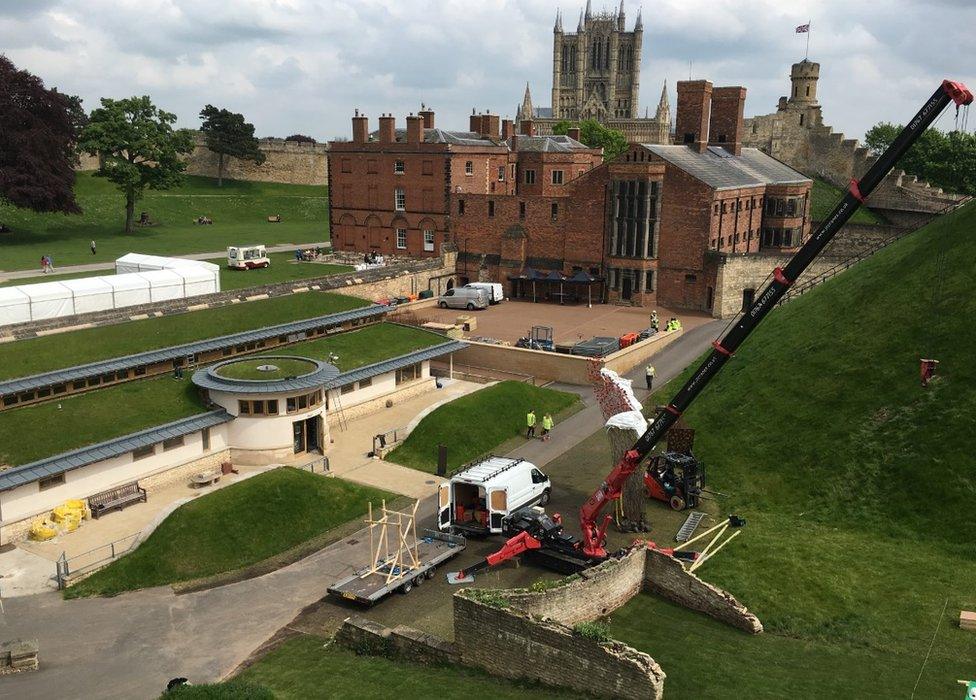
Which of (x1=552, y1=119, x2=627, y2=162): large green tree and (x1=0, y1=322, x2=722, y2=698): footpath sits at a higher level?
(x1=552, y1=119, x2=627, y2=162): large green tree

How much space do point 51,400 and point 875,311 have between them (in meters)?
32.2

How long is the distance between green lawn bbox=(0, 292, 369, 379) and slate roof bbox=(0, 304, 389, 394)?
2.16ft

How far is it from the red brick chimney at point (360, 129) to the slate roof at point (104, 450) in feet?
140

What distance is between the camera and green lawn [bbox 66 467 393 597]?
76.4 ft

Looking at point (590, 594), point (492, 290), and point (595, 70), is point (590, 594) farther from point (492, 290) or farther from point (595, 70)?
point (595, 70)

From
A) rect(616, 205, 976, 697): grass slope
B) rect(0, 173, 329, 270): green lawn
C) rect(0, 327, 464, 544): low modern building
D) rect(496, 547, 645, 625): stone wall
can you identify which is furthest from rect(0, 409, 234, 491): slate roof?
rect(0, 173, 329, 270): green lawn

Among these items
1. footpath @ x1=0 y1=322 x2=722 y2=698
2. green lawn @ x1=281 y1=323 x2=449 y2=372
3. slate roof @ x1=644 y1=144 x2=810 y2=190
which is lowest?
footpath @ x1=0 y1=322 x2=722 y2=698

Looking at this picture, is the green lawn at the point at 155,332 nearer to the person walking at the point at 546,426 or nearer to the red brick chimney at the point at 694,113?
the person walking at the point at 546,426

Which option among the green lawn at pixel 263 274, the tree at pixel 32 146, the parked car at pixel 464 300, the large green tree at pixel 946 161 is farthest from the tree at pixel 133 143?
the large green tree at pixel 946 161

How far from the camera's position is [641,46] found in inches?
6767

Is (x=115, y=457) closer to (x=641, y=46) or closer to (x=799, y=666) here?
(x=799, y=666)

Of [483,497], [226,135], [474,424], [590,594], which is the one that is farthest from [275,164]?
[590,594]

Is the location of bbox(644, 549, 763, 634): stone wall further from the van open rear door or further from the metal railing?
the metal railing

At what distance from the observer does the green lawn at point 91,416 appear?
89.8ft
